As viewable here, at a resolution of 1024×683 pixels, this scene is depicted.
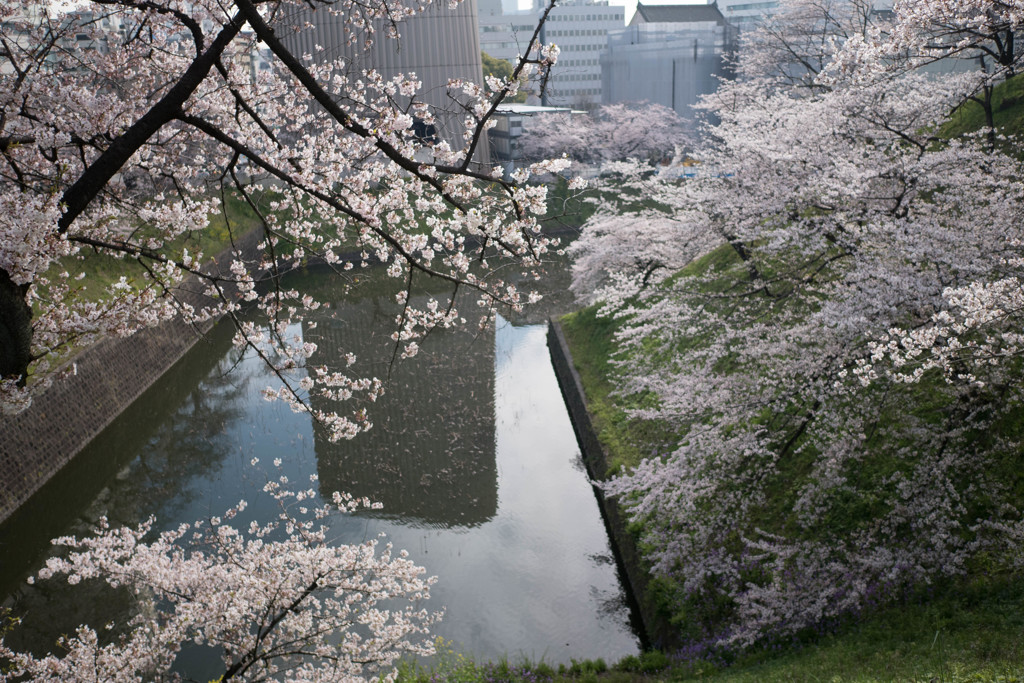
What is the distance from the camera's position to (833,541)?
22.0ft

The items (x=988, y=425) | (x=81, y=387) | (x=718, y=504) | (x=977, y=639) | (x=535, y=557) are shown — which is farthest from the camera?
(x=81, y=387)

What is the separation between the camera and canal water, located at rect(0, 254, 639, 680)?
8219mm

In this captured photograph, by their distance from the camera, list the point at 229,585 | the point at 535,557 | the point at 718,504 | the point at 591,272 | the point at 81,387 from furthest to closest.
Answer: the point at 591,272
the point at 81,387
the point at 535,557
the point at 718,504
the point at 229,585

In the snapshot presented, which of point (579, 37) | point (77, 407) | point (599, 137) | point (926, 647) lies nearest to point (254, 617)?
point (926, 647)

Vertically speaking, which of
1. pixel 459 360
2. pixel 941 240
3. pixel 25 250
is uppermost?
pixel 459 360

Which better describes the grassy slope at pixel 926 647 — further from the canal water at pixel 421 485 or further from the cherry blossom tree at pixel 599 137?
the cherry blossom tree at pixel 599 137

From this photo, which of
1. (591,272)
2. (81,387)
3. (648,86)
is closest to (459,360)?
(591,272)

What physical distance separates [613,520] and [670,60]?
139 feet

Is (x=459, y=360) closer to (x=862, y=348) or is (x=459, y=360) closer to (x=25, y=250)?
(x=862, y=348)

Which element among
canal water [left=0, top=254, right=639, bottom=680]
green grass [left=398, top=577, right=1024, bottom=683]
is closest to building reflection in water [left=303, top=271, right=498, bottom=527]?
canal water [left=0, top=254, right=639, bottom=680]

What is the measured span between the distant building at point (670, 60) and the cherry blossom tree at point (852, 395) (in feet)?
125

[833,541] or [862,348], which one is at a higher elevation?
[862,348]

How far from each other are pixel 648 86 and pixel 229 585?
1802 inches

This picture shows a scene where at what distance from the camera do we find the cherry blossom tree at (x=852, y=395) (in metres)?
5.77
